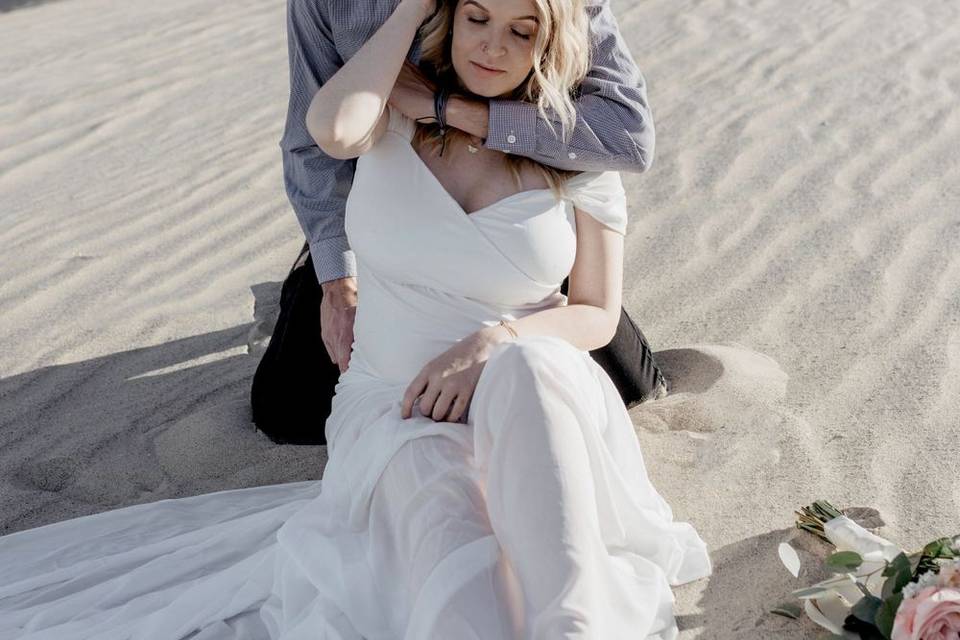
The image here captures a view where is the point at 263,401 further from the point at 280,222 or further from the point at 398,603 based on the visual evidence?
the point at 280,222

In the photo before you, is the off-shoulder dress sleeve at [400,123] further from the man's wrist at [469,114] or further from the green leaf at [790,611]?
the green leaf at [790,611]

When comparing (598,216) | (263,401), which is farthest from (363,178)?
(263,401)

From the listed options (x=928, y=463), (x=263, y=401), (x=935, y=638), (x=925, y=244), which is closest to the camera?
(x=935, y=638)

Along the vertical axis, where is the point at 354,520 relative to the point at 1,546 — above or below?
above

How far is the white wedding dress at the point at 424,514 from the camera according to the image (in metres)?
2.20

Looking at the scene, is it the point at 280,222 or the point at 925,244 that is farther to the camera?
the point at 280,222

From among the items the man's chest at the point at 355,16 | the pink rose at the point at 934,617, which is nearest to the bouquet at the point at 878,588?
the pink rose at the point at 934,617

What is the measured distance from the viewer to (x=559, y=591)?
7.03 feet

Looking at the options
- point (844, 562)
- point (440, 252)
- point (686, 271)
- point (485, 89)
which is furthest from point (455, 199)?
point (686, 271)

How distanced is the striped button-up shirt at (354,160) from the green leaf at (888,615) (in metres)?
1.25

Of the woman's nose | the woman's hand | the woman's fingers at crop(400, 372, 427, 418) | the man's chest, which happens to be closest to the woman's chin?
the woman's nose

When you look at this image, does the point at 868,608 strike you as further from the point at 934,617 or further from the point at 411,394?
the point at 411,394

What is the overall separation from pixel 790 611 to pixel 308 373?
1541 millimetres

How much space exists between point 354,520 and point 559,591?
538mm
